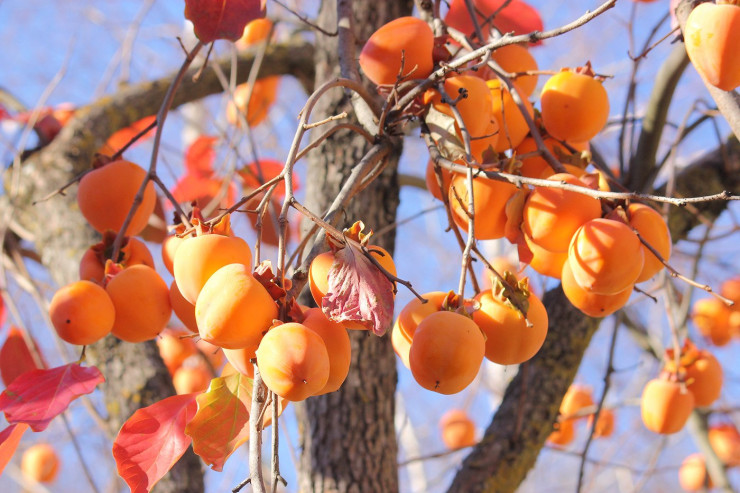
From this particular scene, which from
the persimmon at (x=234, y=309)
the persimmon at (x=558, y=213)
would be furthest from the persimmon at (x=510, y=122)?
the persimmon at (x=234, y=309)

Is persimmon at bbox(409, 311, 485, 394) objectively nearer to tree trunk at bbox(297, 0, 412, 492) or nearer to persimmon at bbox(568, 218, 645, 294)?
persimmon at bbox(568, 218, 645, 294)

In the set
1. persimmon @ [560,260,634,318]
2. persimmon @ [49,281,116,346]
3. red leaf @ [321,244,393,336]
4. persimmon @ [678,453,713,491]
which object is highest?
persimmon @ [678,453,713,491]

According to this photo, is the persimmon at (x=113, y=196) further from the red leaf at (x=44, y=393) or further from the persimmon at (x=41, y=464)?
the persimmon at (x=41, y=464)

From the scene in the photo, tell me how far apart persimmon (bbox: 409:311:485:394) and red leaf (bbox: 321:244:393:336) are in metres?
0.04

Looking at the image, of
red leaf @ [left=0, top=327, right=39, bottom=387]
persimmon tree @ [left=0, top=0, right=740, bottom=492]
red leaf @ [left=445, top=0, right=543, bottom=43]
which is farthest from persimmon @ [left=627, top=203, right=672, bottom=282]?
red leaf @ [left=0, top=327, right=39, bottom=387]

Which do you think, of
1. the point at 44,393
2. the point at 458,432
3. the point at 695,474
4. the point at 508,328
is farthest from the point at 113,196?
the point at 695,474

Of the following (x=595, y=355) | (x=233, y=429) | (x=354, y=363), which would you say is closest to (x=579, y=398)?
(x=354, y=363)

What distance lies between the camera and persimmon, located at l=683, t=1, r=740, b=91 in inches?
22.2

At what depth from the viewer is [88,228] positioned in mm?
1291

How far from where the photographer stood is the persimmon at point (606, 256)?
0.55 metres

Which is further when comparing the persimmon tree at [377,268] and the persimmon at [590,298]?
the persimmon at [590,298]

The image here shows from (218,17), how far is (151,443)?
431 mm

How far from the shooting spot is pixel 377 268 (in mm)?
515

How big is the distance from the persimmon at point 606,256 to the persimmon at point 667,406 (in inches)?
22.9
